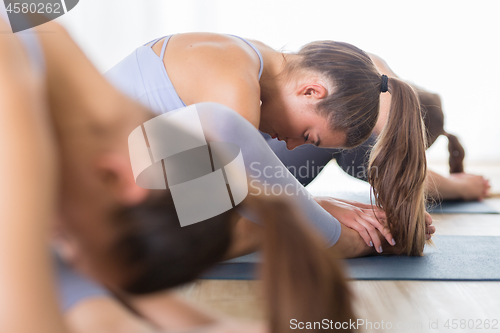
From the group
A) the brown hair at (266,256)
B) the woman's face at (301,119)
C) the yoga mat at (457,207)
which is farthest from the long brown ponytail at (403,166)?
the brown hair at (266,256)

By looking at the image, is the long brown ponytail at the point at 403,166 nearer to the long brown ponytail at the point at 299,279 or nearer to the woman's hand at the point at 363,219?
the woman's hand at the point at 363,219

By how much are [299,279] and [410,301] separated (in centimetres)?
61

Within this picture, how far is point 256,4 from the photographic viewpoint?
2.62 m

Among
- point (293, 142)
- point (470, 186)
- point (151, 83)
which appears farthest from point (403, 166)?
point (470, 186)

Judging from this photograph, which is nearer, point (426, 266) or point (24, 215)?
point (24, 215)

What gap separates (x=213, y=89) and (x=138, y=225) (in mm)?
576

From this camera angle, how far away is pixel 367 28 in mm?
2502

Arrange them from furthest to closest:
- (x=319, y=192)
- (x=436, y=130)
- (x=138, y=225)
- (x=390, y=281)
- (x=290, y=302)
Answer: (x=319, y=192)
(x=436, y=130)
(x=390, y=281)
(x=138, y=225)
(x=290, y=302)

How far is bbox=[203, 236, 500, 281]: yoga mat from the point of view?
945 millimetres

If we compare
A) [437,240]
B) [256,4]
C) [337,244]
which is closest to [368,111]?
[337,244]

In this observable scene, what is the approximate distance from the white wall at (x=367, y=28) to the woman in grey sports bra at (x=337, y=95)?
148cm

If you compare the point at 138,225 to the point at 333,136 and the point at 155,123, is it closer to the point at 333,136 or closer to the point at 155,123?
the point at 155,123

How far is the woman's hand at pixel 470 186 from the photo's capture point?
5.87 ft

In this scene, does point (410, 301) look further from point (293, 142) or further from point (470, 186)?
point (470, 186)
